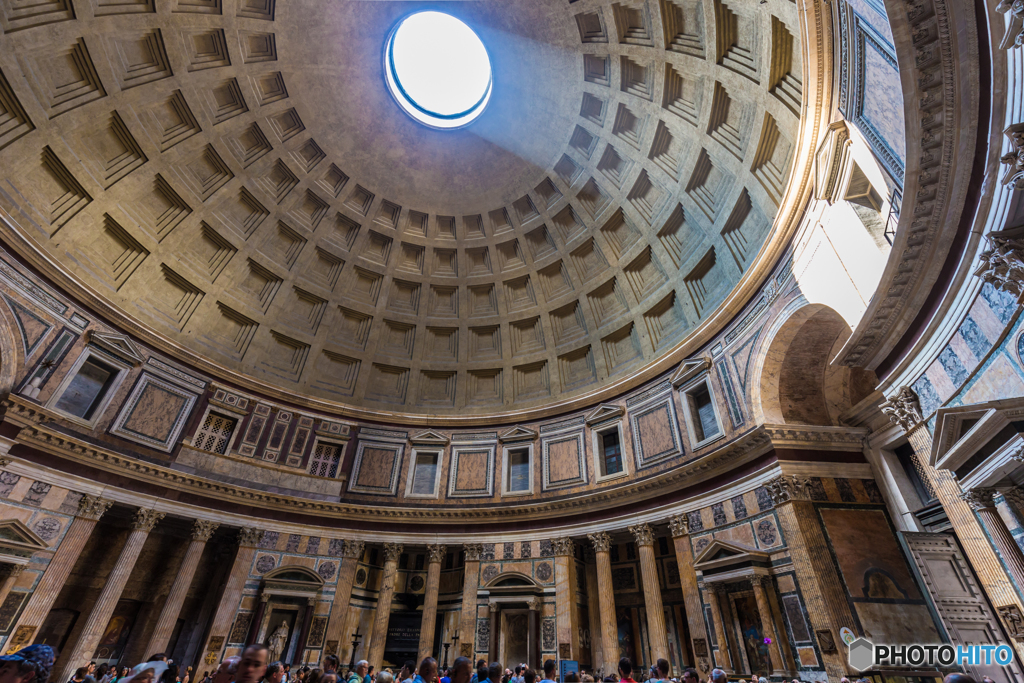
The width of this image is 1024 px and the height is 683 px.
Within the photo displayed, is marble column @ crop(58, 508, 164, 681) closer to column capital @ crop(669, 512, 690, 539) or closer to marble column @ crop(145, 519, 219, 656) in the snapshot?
marble column @ crop(145, 519, 219, 656)

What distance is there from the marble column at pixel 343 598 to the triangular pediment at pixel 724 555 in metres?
13.0

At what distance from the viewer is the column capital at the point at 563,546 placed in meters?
18.4

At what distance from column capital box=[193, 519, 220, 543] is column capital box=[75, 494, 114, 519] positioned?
284cm

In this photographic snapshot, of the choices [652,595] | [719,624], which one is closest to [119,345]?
[652,595]

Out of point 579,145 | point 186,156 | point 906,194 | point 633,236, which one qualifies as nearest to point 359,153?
point 186,156

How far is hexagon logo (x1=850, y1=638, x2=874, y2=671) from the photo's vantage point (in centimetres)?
1066

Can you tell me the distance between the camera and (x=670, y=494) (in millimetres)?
16891

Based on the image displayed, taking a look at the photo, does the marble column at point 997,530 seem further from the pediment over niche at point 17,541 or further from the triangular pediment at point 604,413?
the pediment over niche at point 17,541

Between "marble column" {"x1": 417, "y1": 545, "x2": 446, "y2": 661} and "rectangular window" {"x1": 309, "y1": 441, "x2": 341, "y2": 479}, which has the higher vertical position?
"rectangular window" {"x1": 309, "y1": 441, "x2": 341, "y2": 479}

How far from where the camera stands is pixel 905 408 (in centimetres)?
939

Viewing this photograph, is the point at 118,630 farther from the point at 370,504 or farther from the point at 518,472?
the point at 518,472

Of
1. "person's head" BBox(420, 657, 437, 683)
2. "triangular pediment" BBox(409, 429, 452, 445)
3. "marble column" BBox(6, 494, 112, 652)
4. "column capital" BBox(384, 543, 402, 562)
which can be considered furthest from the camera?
"triangular pediment" BBox(409, 429, 452, 445)

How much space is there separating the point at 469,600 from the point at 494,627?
56.7 inches

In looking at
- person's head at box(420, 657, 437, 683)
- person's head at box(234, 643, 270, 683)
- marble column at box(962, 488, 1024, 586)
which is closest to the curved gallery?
marble column at box(962, 488, 1024, 586)
